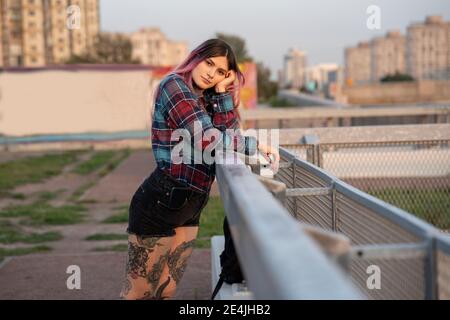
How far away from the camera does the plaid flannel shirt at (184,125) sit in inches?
143

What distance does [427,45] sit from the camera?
10525 centimetres

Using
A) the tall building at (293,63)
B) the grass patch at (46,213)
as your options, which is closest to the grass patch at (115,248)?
the grass patch at (46,213)

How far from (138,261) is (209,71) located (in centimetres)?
92

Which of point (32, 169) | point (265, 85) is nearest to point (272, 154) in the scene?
point (32, 169)

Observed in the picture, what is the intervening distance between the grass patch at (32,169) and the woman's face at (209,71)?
12.9m

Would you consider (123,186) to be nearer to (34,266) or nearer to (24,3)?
(34,266)

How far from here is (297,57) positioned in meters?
191

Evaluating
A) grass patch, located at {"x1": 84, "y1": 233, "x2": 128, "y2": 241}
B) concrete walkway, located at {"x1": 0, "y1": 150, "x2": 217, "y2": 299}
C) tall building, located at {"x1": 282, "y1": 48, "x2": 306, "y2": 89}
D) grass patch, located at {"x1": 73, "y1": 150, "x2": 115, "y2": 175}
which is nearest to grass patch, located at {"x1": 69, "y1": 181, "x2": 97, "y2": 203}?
grass patch, located at {"x1": 73, "y1": 150, "x2": 115, "y2": 175}

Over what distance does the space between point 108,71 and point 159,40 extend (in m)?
137

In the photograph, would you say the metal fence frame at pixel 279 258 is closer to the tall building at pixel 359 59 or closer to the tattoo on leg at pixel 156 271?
the tattoo on leg at pixel 156 271

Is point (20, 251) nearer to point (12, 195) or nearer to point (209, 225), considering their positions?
point (209, 225)

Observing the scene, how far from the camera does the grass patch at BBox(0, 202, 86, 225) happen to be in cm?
1181

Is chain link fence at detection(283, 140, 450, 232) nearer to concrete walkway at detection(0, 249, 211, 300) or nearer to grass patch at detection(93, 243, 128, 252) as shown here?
concrete walkway at detection(0, 249, 211, 300)
